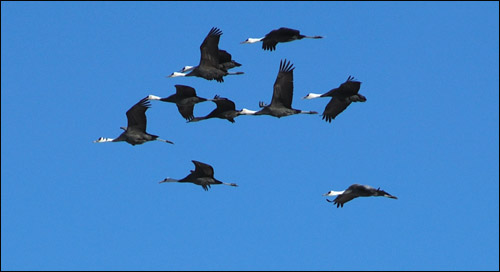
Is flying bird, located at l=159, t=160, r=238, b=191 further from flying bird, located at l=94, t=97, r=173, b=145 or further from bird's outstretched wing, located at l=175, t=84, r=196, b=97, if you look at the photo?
bird's outstretched wing, located at l=175, t=84, r=196, b=97

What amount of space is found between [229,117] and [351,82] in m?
5.05

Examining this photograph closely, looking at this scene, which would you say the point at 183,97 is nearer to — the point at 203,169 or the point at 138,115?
the point at 138,115

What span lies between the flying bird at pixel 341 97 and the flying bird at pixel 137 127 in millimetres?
6880

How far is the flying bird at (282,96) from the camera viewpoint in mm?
50312

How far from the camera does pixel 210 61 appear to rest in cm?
5291

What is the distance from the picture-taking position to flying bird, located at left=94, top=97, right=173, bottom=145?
51969mm

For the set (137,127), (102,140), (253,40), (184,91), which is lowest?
(137,127)

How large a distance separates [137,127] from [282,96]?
5.96 metres

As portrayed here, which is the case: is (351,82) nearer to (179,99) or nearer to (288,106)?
(288,106)

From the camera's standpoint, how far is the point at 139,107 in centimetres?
5194

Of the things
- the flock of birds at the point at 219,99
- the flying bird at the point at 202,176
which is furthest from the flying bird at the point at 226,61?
the flying bird at the point at 202,176

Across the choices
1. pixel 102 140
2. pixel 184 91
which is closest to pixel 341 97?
pixel 184 91

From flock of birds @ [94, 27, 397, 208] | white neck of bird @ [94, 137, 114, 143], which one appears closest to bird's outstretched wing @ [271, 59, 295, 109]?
flock of birds @ [94, 27, 397, 208]

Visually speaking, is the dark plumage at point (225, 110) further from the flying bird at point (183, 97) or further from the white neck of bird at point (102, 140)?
the white neck of bird at point (102, 140)
